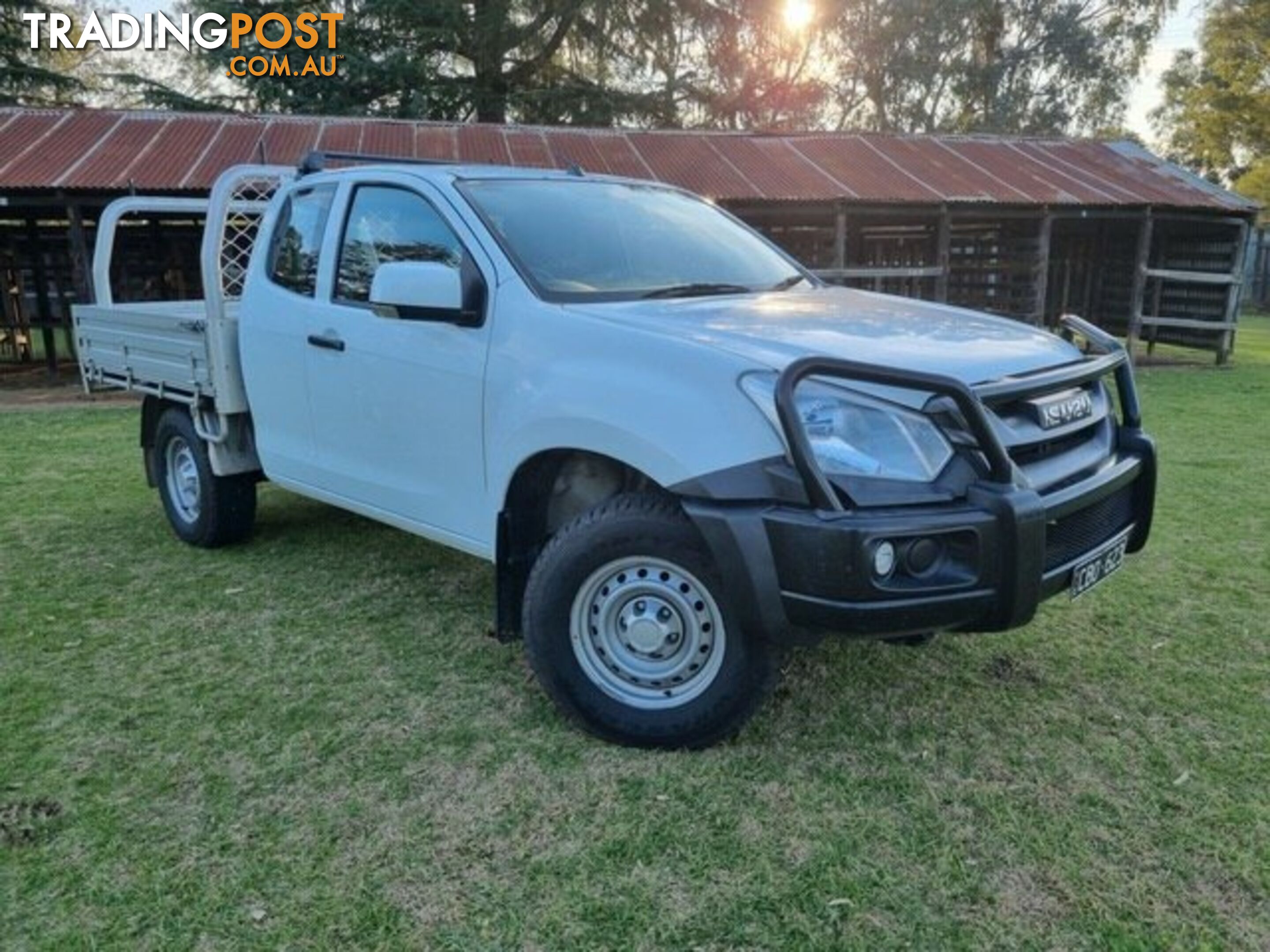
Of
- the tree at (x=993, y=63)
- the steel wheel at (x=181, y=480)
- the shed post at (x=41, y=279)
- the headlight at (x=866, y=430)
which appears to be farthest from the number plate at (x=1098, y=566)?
the tree at (x=993, y=63)

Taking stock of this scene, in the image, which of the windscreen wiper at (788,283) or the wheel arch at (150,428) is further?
the wheel arch at (150,428)

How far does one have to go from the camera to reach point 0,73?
2242 cm

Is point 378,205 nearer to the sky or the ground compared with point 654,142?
nearer to the ground

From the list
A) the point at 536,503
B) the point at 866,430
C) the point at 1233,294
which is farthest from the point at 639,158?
the point at 866,430

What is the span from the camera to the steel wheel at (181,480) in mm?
5219

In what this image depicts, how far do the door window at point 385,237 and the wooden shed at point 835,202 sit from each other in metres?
8.65

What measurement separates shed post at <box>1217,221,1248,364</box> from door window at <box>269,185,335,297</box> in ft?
46.1

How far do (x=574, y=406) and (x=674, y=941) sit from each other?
61.7 inches

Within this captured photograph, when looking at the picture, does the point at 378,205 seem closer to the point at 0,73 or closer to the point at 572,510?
the point at 572,510

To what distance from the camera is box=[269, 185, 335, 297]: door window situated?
→ 13.9ft

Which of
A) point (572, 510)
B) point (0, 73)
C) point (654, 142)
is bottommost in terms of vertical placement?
point (572, 510)

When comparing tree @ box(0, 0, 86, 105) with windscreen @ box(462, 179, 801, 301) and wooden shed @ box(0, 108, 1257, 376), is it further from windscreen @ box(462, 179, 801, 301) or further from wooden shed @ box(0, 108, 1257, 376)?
windscreen @ box(462, 179, 801, 301)

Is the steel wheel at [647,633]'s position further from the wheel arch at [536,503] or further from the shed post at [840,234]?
the shed post at [840,234]

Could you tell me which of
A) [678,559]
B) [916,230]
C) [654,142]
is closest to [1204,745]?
[678,559]
